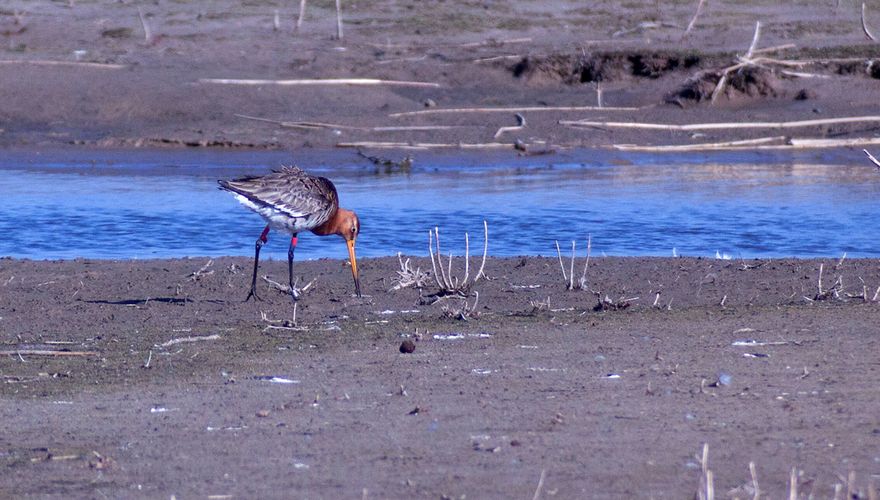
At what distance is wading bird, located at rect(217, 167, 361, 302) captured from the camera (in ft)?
32.9

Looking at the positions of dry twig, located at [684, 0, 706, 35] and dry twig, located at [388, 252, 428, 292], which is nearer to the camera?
dry twig, located at [388, 252, 428, 292]

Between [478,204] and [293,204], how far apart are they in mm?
4800

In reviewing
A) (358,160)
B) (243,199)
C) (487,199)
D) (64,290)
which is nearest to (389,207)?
(487,199)

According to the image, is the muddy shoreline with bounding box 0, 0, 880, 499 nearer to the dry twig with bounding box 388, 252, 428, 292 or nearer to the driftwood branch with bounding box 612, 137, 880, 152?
the dry twig with bounding box 388, 252, 428, 292

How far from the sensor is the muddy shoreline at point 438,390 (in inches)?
192

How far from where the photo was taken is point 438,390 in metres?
6.07

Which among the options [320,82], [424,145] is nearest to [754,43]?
[424,145]

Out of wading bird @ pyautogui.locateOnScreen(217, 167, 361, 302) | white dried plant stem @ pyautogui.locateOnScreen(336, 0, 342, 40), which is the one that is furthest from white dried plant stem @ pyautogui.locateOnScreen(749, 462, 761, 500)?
white dried plant stem @ pyautogui.locateOnScreen(336, 0, 342, 40)

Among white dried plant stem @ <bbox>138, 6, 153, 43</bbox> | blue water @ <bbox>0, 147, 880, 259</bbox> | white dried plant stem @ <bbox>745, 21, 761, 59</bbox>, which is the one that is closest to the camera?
blue water @ <bbox>0, 147, 880, 259</bbox>

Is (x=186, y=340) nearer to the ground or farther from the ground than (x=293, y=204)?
nearer to the ground

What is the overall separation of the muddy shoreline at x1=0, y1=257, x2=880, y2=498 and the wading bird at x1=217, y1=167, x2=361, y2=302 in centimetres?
93

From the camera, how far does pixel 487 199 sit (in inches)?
594

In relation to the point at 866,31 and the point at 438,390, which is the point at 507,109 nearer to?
the point at 866,31

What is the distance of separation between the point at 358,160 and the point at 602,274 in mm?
7774
